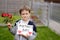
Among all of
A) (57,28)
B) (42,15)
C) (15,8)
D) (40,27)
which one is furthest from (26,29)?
(15,8)

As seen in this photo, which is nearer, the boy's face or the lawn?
the boy's face

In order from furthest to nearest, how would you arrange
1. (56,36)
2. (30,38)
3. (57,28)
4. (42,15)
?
(42,15), (57,28), (56,36), (30,38)

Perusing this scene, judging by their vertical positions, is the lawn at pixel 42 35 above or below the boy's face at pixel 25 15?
below

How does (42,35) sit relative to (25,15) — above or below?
below

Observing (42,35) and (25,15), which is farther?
(42,35)

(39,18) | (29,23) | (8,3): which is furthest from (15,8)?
(29,23)

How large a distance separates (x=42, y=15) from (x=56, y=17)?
1.56 metres

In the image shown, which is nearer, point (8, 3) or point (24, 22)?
point (24, 22)

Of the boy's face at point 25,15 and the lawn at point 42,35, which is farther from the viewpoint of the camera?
the lawn at point 42,35

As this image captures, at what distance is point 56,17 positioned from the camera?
362 inches

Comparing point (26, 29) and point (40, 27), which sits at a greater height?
point (26, 29)

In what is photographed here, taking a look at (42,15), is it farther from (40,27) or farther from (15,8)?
(15,8)

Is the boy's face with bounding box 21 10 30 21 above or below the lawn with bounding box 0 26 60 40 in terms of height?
above

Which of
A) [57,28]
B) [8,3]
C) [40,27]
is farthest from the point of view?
[8,3]
